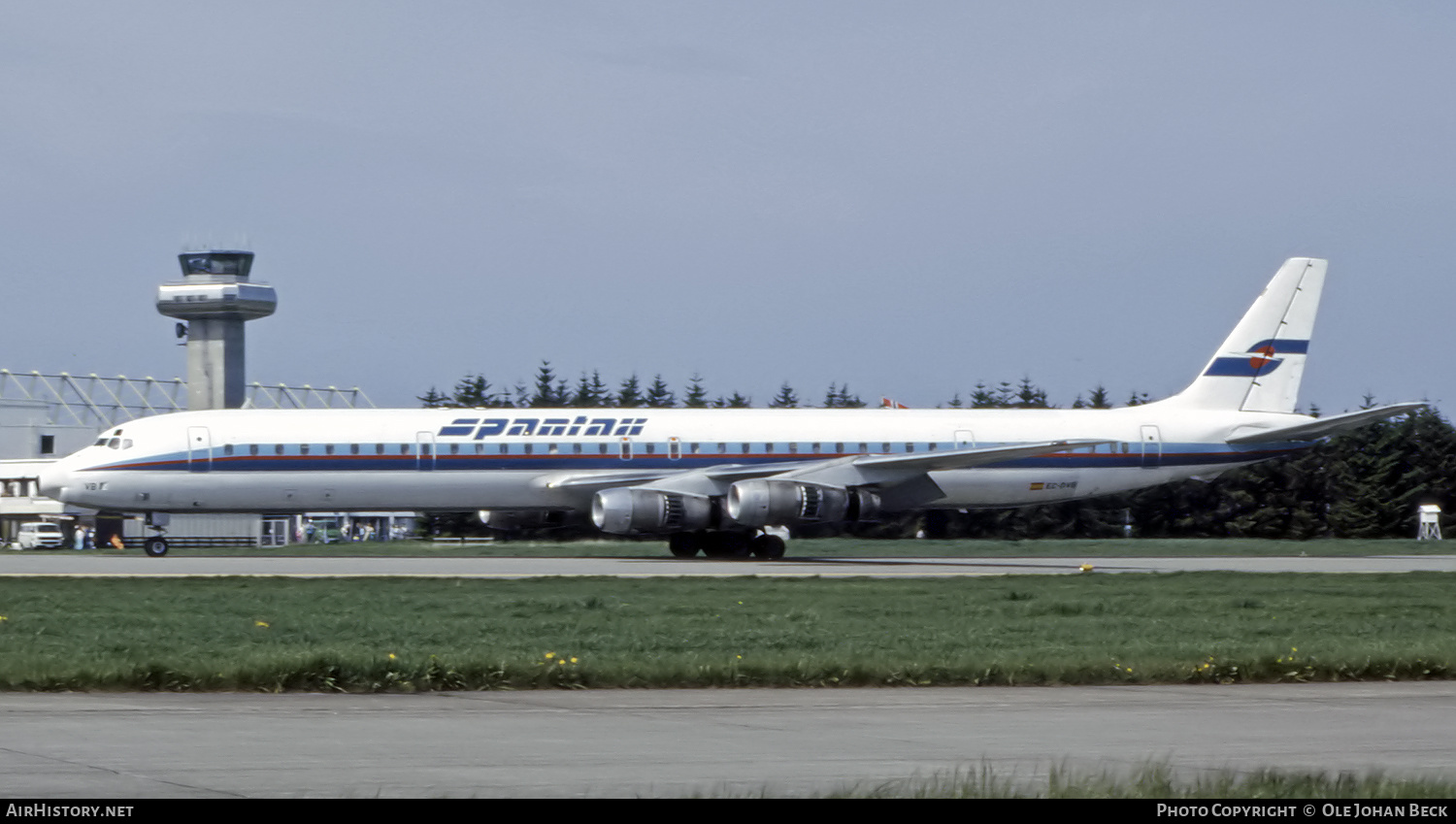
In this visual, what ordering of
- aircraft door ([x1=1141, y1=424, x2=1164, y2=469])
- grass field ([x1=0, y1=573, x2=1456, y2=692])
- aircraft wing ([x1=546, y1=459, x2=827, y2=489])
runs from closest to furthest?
grass field ([x1=0, y1=573, x2=1456, y2=692])
aircraft wing ([x1=546, y1=459, x2=827, y2=489])
aircraft door ([x1=1141, y1=424, x2=1164, y2=469])

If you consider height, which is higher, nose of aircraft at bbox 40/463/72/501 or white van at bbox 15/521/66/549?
nose of aircraft at bbox 40/463/72/501

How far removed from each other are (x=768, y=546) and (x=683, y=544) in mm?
2561

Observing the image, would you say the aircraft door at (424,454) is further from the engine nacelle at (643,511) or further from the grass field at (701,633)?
the grass field at (701,633)

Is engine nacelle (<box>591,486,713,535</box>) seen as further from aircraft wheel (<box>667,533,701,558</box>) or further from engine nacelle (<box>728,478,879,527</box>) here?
aircraft wheel (<box>667,533,701,558</box>)

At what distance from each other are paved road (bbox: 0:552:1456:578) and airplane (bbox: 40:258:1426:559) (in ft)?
4.76

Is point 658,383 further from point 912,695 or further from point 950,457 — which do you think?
point 912,695

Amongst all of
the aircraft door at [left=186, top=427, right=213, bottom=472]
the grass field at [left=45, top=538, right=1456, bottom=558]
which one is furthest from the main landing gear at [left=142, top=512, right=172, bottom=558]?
the aircraft door at [left=186, top=427, right=213, bottom=472]

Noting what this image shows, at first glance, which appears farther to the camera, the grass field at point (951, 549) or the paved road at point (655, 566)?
the grass field at point (951, 549)

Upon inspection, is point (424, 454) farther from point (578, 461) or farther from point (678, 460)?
point (678, 460)

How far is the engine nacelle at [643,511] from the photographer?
4069cm

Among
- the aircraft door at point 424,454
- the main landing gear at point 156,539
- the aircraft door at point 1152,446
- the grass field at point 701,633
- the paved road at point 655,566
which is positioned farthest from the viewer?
the aircraft door at point 1152,446

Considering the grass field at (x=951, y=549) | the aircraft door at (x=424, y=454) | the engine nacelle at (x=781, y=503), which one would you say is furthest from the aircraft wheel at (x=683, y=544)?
the aircraft door at (x=424, y=454)

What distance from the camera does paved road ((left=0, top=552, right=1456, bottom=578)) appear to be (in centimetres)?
3425
